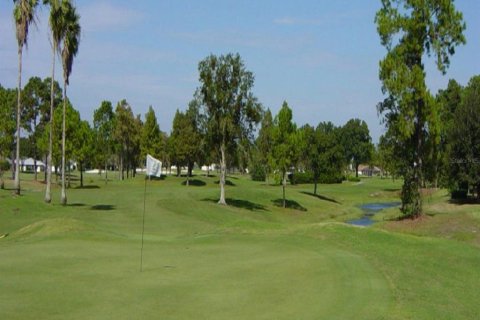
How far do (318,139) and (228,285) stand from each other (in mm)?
64906

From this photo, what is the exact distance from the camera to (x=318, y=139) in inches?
3113

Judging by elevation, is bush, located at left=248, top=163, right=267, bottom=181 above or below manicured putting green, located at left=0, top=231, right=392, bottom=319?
above

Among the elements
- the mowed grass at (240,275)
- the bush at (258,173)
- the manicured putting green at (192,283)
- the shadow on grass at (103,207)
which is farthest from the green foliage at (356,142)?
the manicured putting green at (192,283)

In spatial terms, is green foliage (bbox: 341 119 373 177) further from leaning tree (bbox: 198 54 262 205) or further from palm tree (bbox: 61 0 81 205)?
palm tree (bbox: 61 0 81 205)

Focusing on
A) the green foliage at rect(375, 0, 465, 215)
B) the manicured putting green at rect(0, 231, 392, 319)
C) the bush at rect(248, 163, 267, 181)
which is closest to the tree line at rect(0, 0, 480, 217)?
the green foliage at rect(375, 0, 465, 215)

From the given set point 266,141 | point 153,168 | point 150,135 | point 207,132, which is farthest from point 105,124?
point 153,168

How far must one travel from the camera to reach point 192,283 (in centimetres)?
1573

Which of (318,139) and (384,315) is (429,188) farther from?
(384,315)

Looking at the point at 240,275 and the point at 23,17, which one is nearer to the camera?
the point at 240,275

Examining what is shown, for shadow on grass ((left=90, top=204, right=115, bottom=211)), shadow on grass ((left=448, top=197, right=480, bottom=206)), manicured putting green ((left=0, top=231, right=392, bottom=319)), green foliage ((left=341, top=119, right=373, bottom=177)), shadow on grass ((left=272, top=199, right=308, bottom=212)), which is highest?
green foliage ((left=341, top=119, right=373, bottom=177))

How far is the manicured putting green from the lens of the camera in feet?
41.5

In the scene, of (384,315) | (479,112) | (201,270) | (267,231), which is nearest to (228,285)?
(201,270)

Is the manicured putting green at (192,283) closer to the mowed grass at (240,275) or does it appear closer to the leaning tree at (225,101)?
the mowed grass at (240,275)

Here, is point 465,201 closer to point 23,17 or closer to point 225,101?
point 225,101
